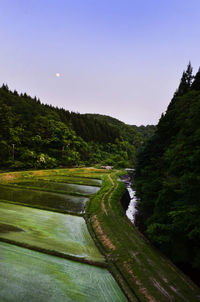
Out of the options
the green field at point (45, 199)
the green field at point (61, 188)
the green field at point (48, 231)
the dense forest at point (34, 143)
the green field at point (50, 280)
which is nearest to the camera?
the green field at point (50, 280)

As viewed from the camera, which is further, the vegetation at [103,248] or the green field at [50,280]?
the vegetation at [103,248]

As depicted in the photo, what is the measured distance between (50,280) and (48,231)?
583 centimetres

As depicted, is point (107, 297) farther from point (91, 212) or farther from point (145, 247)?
point (91, 212)

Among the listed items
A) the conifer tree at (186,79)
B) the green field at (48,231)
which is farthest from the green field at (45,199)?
the conifer tree at (186,79)

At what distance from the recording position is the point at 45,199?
23094 mm

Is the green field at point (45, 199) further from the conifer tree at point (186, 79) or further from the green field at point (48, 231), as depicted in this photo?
the conifer tree at point (186, 79)

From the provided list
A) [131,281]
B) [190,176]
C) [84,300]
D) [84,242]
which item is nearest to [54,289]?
[84,300]

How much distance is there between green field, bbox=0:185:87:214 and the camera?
2023 centimetres

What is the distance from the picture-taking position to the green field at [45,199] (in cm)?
2023

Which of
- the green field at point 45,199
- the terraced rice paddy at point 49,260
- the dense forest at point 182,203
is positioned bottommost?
the green field at point 45,199

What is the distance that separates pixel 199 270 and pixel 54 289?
390 inches

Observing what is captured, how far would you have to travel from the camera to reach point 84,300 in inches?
279

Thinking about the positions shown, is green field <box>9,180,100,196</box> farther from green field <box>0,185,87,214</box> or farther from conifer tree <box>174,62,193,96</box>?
conifer tree <box>174,62,193,96</box>

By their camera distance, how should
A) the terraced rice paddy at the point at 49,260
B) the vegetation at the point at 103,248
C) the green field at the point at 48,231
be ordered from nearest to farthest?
the terraced rice paddy at the point at 49,260
the vegetation at the point at 103,248
the green field at the point at 48,231
